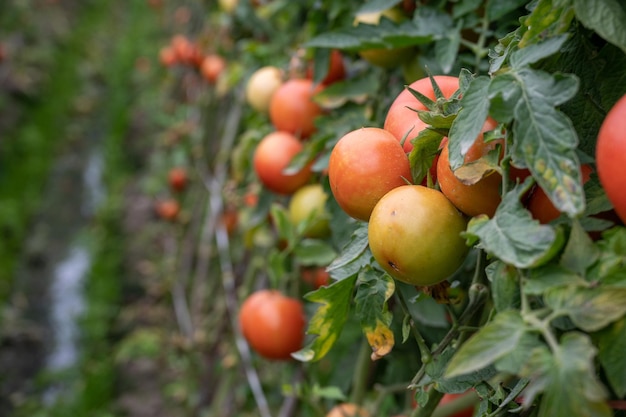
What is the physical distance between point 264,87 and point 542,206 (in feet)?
3.03

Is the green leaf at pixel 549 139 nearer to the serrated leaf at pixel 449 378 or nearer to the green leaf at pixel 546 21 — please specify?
the green leaf at pixel 546 21

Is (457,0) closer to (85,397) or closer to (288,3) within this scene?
(288,3)

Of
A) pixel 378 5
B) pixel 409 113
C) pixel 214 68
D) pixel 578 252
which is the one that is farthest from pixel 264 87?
pixel 214 68

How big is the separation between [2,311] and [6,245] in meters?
0.63

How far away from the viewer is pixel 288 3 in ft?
4.77

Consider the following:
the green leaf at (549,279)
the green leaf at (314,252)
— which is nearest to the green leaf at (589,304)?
the green leaf at (549,279)

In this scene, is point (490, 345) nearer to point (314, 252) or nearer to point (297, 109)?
point (314, 252)

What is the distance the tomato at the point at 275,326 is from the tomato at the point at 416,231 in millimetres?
598

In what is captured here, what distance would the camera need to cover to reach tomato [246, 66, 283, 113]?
1.32 m

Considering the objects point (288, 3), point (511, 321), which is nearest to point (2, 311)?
point (288, 3)

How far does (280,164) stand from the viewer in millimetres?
1062

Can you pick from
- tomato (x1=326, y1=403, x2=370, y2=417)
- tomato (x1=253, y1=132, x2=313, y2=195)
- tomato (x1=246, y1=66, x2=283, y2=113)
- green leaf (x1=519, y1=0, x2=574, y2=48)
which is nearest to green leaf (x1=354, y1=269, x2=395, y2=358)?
green leaf (x1=519, y1=0, x2=574, y2=48)

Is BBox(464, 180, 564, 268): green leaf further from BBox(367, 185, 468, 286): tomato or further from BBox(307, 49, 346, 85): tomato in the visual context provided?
BBox(307, 49, 346, 85): tomato

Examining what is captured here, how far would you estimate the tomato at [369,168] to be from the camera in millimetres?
564
